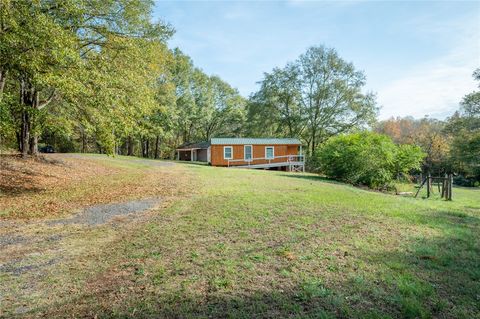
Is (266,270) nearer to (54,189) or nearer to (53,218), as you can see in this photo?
(53,218)

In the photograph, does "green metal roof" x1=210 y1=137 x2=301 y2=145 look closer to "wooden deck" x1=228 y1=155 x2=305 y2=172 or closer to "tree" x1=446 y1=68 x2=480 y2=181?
"wooden deck" x1=228 y1=155 x2=305 y2=172

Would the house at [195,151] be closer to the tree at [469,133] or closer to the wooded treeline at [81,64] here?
the wooded treeline at [81,64]

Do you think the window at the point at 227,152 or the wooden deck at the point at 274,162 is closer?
the window at the point at 227,152

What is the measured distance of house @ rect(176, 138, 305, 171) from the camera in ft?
88.9

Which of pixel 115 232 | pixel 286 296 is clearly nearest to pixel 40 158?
pixel 115 232

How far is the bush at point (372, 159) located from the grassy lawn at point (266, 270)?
8.12m

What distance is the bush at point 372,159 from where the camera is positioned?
48.2 ft

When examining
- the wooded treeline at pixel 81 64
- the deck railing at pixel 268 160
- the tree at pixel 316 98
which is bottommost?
the deck railing at pixel 268 160

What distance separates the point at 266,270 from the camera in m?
3.88

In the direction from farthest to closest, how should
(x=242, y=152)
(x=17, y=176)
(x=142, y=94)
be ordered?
(x=242, y=152)
(x=142, y=94)
(x=17, y=176)

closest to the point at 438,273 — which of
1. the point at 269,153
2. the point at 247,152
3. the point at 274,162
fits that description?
the point at 247,152

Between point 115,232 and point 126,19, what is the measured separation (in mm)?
9883

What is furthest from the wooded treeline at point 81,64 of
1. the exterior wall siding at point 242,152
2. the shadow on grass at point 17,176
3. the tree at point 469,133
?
the tree at point 469,133

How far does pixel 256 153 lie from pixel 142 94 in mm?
18016
